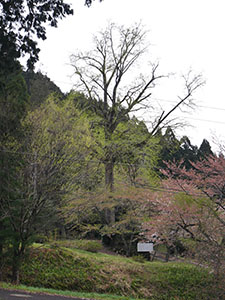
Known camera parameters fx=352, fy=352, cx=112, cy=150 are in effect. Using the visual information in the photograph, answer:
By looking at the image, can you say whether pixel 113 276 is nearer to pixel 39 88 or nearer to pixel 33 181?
pixel 33 181

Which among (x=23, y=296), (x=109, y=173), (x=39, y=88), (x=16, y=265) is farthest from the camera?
(x=39, y=88)

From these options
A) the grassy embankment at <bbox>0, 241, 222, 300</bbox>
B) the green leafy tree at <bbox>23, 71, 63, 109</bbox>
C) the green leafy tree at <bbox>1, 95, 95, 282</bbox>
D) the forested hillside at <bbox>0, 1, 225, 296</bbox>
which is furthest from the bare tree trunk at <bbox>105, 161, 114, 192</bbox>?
the green leafy tree at <bbox>23, 71, 63, 109</bbox>

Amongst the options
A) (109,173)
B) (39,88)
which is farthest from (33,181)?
(39,88)

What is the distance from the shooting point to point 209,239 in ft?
36.4

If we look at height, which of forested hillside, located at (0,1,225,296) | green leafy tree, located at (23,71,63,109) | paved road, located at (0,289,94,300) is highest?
green leafy tree, located at (23,71,63,109)

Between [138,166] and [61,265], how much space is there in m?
8.92

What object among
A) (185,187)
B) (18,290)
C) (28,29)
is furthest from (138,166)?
(28,29)

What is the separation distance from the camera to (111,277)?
13719 millimetres

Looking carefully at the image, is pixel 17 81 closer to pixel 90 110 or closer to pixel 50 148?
pixel 50 148

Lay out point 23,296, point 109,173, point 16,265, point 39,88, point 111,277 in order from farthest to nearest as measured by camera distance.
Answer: point 39,88 < point 109,173 < point 111,277 < point 16,265 < point 23,296

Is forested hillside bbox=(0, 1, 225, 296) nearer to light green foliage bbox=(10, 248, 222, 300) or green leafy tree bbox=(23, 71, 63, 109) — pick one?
light green foliage bbox=(10, 248, 222, 300)

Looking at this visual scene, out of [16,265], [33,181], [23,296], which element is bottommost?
[23,296]

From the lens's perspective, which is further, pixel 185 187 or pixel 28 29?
pixel 185 187

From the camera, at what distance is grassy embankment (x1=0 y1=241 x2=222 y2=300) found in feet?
42.5
